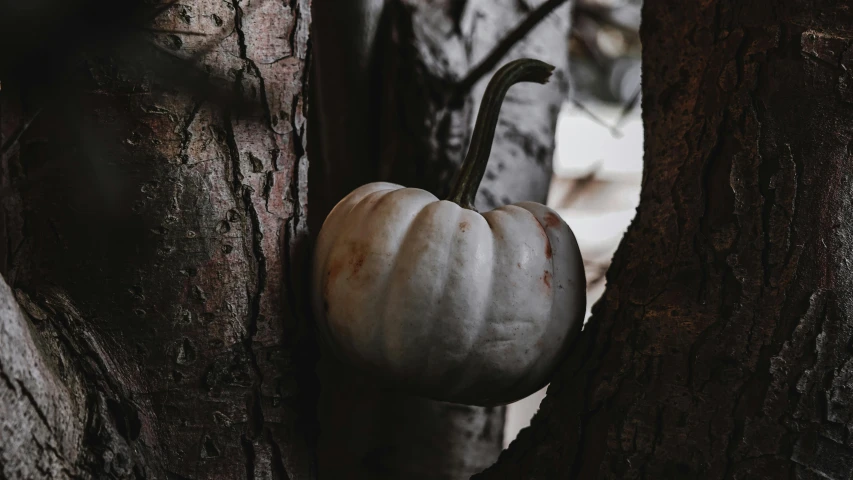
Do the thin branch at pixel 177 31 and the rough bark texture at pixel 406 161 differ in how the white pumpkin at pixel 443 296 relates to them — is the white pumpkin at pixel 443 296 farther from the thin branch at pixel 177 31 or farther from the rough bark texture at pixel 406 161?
the rough bark texture at pixel 406 161

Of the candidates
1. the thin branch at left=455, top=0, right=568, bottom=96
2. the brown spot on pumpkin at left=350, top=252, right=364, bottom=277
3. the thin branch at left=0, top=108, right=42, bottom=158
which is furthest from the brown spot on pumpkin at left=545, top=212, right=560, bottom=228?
the thin branch at left=0, top=108, right=42, bottom=158

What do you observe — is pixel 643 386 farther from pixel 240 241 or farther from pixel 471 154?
pixel 240 241

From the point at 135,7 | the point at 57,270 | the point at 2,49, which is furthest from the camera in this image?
the point at 57,270

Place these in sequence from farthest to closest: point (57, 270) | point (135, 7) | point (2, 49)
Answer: point (57, 270)
point (135, 7)
point (2, 49)

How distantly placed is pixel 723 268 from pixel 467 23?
762 millimetres

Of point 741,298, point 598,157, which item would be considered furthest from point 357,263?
point 598,157

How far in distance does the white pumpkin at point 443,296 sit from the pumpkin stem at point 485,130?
0.16 ft

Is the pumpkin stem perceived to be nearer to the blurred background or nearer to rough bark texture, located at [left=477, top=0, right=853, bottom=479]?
rough bark texture, located at [left=477, top=0, right=853, bottom=479]

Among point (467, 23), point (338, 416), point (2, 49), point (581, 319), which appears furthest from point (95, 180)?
point (467, 23)

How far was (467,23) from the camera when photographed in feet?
4.58

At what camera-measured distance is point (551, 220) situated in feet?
3.05

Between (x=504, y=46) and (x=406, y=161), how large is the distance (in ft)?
0.85

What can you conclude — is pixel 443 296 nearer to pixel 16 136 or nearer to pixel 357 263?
pixel 357 263

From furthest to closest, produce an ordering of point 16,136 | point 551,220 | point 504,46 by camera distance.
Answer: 1. point 504,46
2. point 551,220
3. point 16,136
